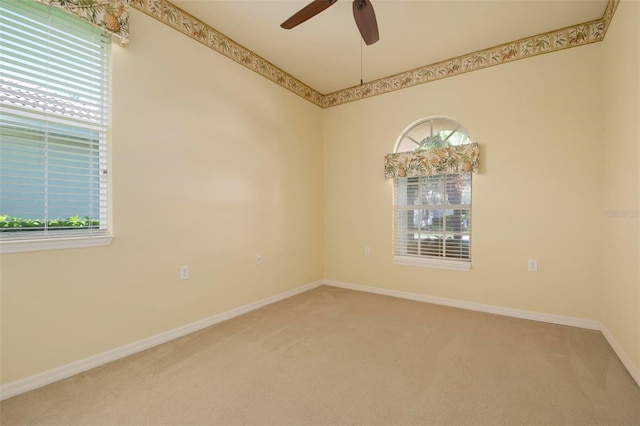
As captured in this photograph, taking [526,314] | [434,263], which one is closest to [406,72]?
[434,263]

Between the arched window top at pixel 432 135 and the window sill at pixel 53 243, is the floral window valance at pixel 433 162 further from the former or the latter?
the window sill at pixel 53 243

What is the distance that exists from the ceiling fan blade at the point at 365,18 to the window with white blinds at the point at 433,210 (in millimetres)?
1779

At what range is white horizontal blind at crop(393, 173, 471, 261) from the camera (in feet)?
11.3

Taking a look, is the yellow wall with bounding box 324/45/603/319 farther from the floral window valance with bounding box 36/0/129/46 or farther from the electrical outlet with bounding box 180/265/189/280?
the floral window valance with bounding box 36/0/129/46

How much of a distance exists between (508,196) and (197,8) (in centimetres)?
352

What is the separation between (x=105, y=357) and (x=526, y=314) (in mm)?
3787

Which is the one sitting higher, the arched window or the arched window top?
the arched window top

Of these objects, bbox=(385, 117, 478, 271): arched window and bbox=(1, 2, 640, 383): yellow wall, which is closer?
bbox=(1, 2, 640, 383): yellow wall

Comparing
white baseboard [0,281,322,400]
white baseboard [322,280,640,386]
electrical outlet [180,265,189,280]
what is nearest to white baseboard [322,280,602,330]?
white baseboard [322,280,640,386]

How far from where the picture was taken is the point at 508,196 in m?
3.13

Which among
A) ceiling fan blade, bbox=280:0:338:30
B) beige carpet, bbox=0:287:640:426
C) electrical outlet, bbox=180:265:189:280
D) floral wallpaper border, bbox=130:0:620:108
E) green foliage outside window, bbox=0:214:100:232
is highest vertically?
floral wallpaper border, bbox=130:0:620:108

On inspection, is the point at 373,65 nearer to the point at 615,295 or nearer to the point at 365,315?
the point at 365,315

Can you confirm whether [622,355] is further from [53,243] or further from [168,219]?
[53,243]

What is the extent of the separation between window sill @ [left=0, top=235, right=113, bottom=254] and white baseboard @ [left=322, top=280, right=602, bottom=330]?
303cm
